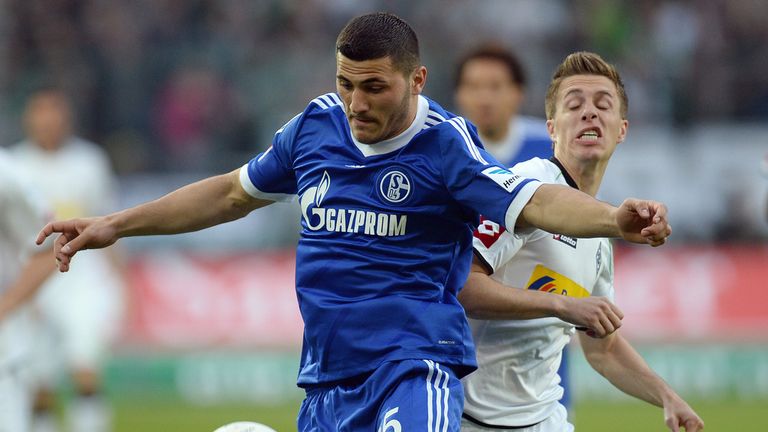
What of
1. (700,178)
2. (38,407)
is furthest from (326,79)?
(38,407)

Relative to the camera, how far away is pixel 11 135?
52.5ft

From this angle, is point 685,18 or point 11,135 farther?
point 685,18

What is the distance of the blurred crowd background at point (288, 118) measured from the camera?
14875 mm

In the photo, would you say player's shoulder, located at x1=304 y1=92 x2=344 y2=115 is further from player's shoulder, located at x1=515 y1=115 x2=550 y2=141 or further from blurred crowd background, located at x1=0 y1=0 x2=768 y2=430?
blurred crowd background, located at x1=0 y1=0 x2=768 y2=430

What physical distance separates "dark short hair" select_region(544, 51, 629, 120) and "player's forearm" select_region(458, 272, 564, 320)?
847mm

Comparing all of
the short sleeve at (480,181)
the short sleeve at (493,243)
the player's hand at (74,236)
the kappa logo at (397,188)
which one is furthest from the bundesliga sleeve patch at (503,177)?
the player's hand at (74,236)

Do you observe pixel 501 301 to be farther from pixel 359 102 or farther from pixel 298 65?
pixel 298 65

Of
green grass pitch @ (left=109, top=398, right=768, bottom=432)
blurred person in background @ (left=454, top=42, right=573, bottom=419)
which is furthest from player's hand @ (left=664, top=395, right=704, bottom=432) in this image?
green grass pitch @ (left=109, top=398, right=768, bottom=432)

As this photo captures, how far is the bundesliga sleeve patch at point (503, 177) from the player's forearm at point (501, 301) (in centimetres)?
45

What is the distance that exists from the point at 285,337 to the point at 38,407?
14.9 feet

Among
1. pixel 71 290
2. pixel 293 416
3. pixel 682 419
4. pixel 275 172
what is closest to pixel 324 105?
pixel 275 172

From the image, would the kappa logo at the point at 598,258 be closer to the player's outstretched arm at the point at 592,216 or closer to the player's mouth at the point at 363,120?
the player's outstretched arm at the point at 592,216

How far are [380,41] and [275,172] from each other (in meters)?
0.84

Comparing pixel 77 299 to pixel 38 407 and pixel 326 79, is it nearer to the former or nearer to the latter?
pixel 38 407
